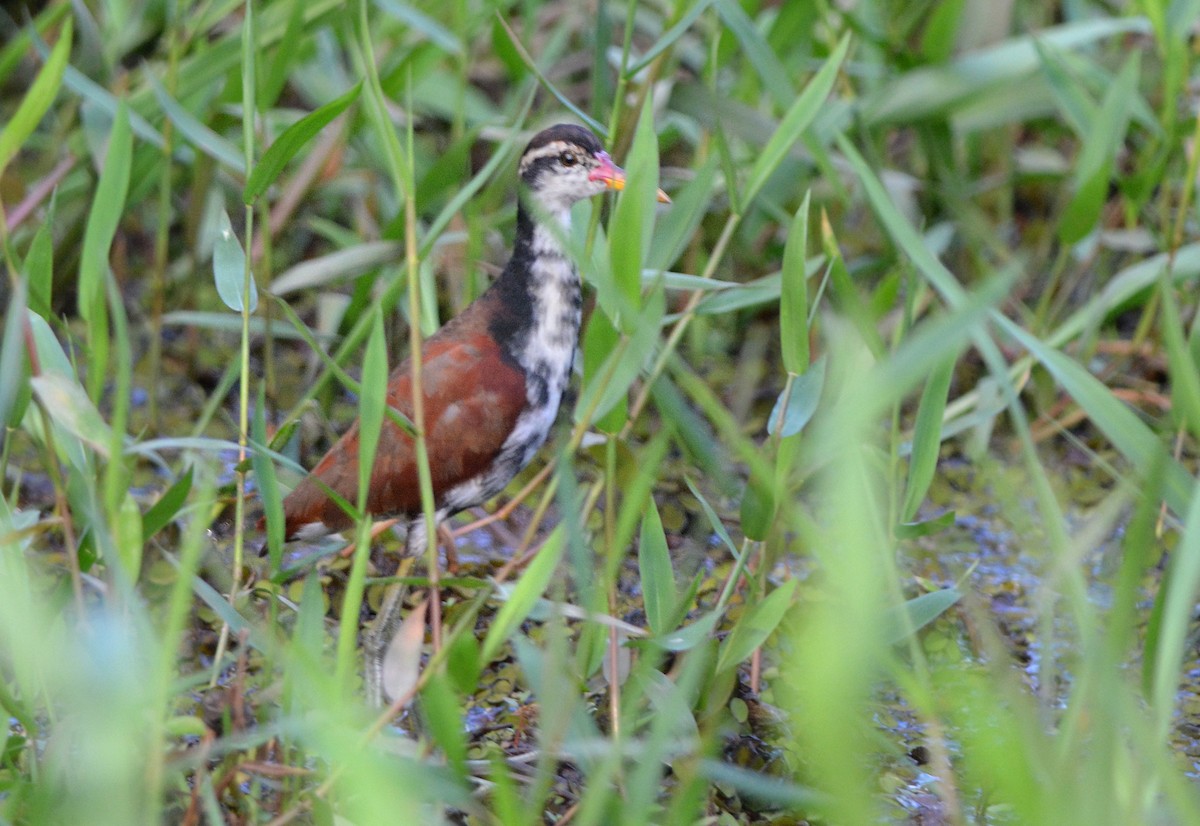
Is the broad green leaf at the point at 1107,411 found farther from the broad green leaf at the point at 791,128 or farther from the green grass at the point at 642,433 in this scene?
the broad green leaf at the point at 791,128

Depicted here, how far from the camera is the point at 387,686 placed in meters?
1.93

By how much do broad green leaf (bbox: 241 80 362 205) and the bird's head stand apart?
2.33 feet

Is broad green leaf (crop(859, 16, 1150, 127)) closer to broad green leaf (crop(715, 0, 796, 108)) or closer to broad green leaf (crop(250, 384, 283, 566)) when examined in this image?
broad green leaf (crop(715, 0, 796, 108))

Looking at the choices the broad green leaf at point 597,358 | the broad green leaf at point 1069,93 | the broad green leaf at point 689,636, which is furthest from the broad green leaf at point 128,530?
the broad green leaf at point 1069,93

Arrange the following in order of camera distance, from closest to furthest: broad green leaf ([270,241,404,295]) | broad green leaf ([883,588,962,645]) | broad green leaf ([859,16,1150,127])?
broad green leaf ([883,588,962,645]) < broad green leaf ([270,241,404,295]) < broad green leaf ([859,16,1150,127])

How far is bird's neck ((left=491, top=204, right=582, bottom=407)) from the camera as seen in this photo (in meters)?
2.78

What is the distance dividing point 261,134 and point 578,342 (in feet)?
2.43

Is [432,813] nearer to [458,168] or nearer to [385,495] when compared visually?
[385,495]

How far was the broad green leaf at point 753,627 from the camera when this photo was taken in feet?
7.09

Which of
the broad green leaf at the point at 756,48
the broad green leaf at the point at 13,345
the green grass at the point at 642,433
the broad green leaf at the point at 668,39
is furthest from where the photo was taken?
the broad green leaf at the point at 756,48

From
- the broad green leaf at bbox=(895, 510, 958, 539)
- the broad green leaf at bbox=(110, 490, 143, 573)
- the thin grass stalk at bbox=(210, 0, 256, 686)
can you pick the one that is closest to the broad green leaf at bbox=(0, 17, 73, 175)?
the thin grass stalk at bbox=(210, 0, 256, 686)

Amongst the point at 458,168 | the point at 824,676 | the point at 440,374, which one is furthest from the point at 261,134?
the point at 824,676

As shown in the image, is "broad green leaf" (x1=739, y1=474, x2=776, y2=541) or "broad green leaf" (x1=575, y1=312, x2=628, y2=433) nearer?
"broad green leaf" (x1=575, y1=312, x2=628, y2=433)

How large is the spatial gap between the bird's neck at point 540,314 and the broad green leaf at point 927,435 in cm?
79
